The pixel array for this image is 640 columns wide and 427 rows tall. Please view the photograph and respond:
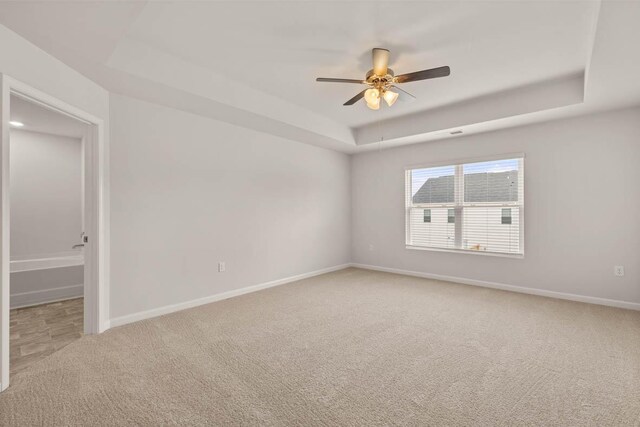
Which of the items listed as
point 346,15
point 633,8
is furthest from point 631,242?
point 346,15

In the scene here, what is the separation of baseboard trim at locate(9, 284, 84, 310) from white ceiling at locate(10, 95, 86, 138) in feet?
7.82

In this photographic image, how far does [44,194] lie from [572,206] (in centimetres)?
831

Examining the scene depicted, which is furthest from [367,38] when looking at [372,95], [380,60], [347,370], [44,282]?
[44,282]

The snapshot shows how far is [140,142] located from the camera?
3379 millimetres

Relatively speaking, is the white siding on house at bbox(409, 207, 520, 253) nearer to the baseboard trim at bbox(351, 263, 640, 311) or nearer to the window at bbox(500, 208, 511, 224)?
the window at bbox(500, 208, 511, 224)

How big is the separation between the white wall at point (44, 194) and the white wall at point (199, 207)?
3.16 metres

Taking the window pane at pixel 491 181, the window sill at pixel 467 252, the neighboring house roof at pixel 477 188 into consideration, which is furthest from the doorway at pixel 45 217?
the window pane at pixel 491 181

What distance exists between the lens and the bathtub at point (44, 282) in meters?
3.90

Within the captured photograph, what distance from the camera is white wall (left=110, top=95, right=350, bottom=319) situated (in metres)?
3.29

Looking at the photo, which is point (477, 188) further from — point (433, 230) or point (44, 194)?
point (44, 194)

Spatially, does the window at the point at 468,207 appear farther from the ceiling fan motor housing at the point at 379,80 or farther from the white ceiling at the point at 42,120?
the white ceiling at the point at 42,120

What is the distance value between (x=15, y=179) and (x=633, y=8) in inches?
304

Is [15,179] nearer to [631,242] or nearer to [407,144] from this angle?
[407,144]

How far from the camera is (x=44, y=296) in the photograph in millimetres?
4074
